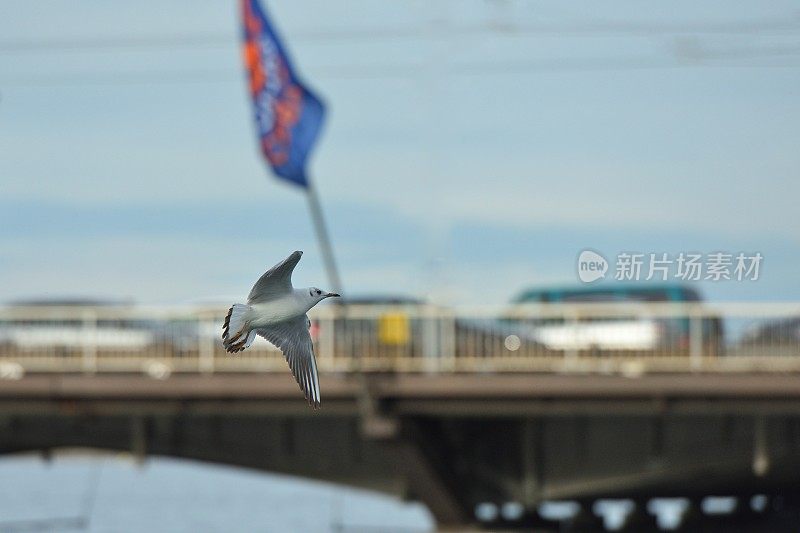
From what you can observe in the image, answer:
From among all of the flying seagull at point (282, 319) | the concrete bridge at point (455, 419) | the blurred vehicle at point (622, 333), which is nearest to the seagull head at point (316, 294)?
the flying seagull at point (282, 319)

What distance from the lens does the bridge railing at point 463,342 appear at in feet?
90.6

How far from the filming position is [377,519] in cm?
5944

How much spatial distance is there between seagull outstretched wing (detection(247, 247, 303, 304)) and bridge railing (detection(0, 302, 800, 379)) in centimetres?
1559

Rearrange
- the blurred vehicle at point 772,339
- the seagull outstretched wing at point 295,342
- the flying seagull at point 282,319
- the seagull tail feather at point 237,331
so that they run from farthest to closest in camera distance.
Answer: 1. the blurred vehicle at point 772,339
2. the seagull outstretched wing at point 295,342
3. the flying seagull at point 282,319
4. the seagull tail feather at point 237,331

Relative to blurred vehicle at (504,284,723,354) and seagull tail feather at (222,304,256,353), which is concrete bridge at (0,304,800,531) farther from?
seagull tail feather at (222,304,256,353)

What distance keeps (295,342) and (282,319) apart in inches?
23.4

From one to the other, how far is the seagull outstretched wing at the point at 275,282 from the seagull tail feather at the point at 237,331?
11 cm

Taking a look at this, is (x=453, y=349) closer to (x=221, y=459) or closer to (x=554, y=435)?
(x=554, y=435)

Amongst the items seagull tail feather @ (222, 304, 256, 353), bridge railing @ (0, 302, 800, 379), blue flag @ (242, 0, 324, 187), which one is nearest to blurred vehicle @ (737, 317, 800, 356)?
bridge railing @ (0, 302, 800, 379)

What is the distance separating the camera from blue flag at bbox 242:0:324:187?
28.6m

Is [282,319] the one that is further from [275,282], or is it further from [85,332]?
[85,332]

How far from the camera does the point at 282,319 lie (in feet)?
40.3

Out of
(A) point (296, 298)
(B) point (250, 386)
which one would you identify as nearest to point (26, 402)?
(B) point (250, 386)

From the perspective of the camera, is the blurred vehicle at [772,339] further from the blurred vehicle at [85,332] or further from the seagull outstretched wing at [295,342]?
the seagull outstretched wing at [295,342]
